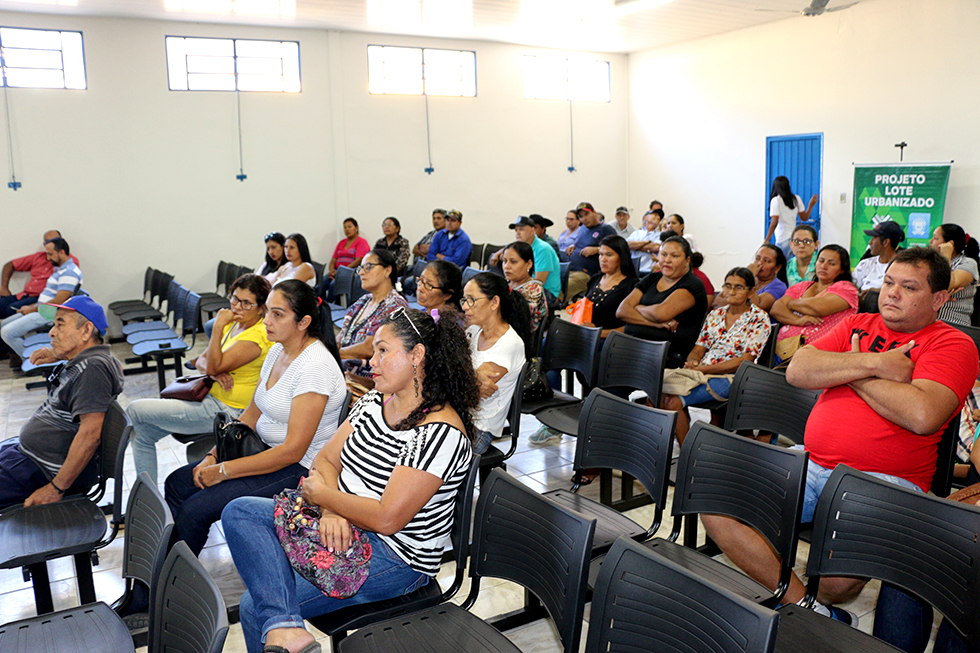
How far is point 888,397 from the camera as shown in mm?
2381

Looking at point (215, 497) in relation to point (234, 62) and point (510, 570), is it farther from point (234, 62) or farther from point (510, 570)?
point (234, 62)

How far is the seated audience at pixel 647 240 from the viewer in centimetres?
878

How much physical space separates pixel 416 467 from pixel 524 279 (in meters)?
2.88

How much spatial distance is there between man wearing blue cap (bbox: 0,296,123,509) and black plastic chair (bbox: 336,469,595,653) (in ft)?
5.10

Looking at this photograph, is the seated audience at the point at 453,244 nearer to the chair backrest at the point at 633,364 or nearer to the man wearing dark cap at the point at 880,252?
the man wearing dark cap at the point at 880,252

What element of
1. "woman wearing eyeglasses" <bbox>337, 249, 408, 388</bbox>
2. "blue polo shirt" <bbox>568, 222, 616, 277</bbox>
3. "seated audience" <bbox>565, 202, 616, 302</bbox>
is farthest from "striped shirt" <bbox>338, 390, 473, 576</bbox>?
"blue polo shirt" <bbox>568, 222, 616, 277</bbox>

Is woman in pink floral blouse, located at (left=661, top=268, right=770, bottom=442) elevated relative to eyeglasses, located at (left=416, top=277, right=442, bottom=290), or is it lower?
lower

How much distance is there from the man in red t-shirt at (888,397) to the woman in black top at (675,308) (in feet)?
5.13

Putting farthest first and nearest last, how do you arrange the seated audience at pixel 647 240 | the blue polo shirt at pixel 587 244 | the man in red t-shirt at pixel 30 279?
the seated audience at pixel 647 240
the blue polo shirt at pixel 587 244
the man in red t-shirt at pixel 30 279

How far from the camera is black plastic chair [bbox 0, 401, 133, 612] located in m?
2.43

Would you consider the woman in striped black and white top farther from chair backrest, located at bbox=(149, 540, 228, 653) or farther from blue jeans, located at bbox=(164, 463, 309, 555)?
blue jeans, located at bbox=(164, 463, 309, 555)

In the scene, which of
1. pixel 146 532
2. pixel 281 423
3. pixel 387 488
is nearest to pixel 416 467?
pixel 387 488

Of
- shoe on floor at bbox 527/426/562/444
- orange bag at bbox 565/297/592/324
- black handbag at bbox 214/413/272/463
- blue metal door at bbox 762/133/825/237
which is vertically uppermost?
blue metal door at bbox 762/133/825/237

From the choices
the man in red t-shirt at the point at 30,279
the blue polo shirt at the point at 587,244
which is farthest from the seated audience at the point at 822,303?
the man in red t-shirt at the point at 30,279
